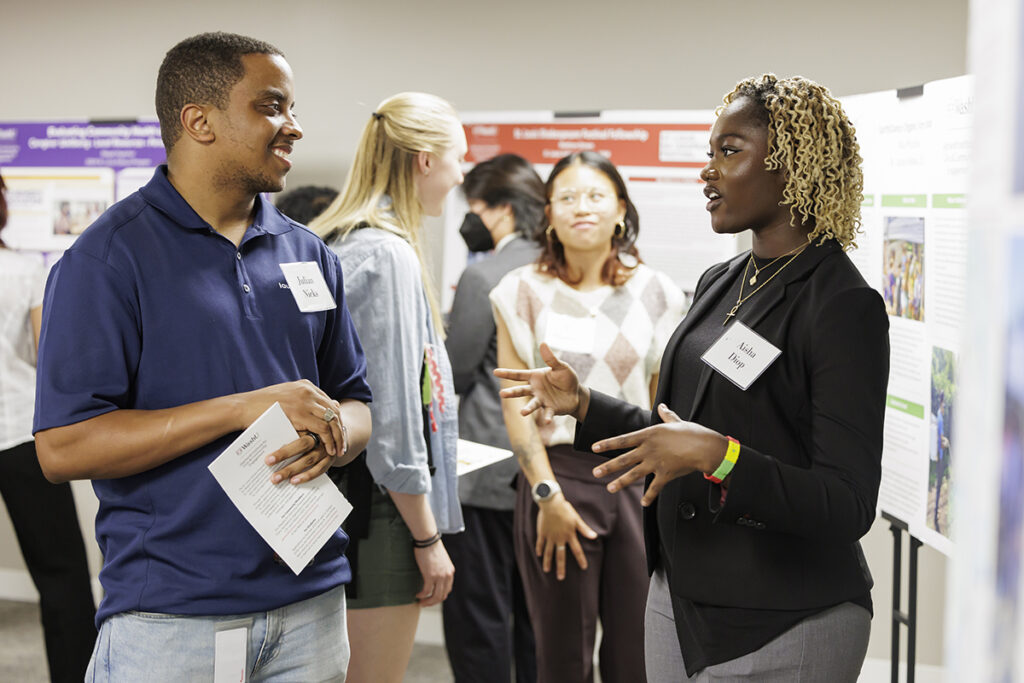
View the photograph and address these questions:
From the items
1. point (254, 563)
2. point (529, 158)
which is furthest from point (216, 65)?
point (529, 158)

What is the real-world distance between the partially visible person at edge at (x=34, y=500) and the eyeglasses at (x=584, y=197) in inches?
66.0

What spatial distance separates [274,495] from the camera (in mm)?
1335

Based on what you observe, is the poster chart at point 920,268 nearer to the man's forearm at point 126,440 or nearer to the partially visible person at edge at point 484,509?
the partially visible person at edge at point 484,509

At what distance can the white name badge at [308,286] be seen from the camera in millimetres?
1438

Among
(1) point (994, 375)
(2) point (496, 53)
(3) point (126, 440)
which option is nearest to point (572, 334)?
(3) point (126, 440)

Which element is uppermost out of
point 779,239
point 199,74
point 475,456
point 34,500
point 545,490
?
point 199,74

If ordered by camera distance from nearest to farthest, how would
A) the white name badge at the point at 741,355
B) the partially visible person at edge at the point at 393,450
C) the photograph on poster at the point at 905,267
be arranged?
the white name badge at the point at 741,355
the partially visible person at edge at the point at 393,450
the photograph on poster at the point at 905,267

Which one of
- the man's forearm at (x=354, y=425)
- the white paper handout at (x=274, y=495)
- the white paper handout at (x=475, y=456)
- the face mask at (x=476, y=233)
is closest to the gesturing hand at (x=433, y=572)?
the white paper handout at (x=475, y=456)

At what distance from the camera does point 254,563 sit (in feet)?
4.32

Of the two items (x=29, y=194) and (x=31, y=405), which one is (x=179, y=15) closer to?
(x=29, y=194)

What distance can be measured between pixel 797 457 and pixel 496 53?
117 inches

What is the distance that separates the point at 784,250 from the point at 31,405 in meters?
2.49

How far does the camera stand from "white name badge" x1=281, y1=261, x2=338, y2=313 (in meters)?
1.44

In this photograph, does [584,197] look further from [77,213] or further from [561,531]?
[77,213]
